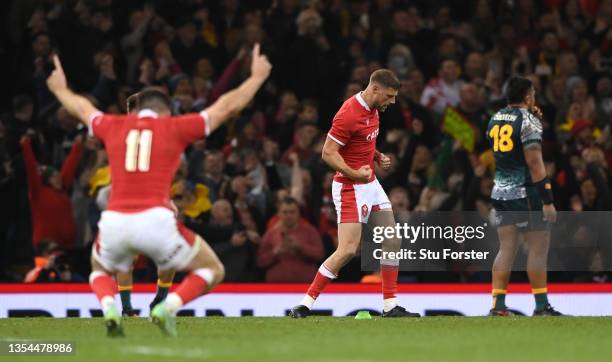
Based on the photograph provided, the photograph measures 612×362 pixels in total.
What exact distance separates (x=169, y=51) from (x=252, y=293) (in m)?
5.46

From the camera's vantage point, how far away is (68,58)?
20562 millimetres

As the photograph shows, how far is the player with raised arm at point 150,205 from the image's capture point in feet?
33.6

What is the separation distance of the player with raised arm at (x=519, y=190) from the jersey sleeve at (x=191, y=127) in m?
4.35

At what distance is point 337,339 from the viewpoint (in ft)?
35.4

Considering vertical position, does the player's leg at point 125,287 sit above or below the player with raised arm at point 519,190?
below

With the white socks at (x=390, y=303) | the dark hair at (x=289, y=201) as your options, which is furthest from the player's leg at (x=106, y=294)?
the dark hair at (x=289, y=201)

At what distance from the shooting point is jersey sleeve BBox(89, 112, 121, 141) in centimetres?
1062

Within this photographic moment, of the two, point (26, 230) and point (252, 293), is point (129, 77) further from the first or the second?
point (252, 293)

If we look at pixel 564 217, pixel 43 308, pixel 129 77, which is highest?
pixel 129 77

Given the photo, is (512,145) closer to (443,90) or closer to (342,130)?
(342,130)

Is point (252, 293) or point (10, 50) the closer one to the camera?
point (252, 293)

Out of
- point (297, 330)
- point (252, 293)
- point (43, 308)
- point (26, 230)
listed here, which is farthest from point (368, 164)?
point (26, 230)

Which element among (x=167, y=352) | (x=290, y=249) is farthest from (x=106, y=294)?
(x=290, y=249)

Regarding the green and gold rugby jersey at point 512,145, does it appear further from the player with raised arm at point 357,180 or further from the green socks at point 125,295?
the green socks at point 125,295
